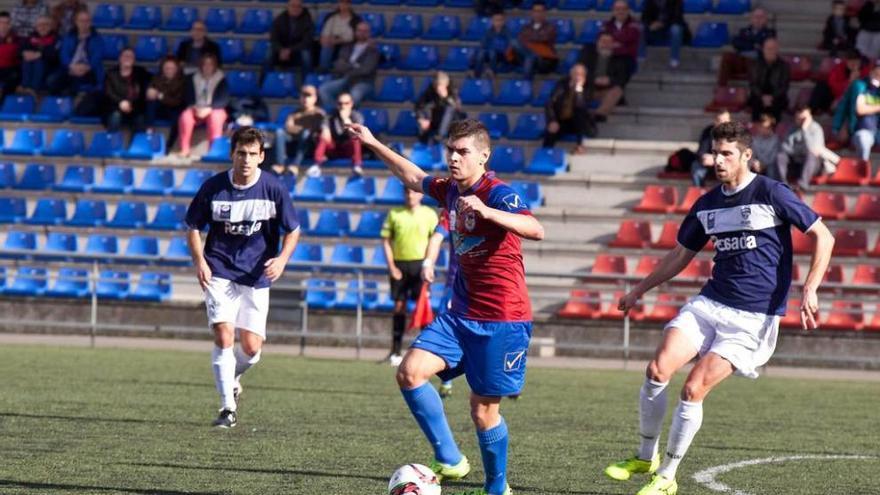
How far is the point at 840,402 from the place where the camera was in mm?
15695

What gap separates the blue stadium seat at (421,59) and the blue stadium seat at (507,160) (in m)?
2.75

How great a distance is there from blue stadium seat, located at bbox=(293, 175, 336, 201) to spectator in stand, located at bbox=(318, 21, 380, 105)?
148cm

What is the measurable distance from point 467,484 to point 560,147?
50.6 feet

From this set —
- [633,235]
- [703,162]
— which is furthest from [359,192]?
[703,162]

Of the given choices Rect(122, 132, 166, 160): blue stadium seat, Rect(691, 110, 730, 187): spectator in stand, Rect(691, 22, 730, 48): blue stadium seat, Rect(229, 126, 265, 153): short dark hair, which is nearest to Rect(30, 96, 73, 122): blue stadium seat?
Rect(122, 132, 166, 160): blue stadium seat

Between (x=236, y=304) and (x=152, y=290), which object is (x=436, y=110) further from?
(x=236, y=304)

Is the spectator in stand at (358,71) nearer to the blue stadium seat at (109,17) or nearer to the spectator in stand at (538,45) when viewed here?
the spectator in stand at (538,45)

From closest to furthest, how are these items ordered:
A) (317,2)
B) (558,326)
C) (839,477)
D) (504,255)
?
1. (504,255)
2. (839,477)
3. (558,326)
4. (317,2)

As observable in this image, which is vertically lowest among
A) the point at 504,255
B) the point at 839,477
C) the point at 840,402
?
the point at 840,402

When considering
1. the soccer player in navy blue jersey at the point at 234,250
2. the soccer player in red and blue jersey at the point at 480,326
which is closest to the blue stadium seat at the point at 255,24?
the soccer player in navy blue jersey at the point at 234,250

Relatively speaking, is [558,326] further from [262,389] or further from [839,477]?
[839,477]

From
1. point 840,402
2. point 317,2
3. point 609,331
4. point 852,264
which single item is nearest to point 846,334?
point 852,264

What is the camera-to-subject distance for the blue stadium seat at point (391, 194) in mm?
23422

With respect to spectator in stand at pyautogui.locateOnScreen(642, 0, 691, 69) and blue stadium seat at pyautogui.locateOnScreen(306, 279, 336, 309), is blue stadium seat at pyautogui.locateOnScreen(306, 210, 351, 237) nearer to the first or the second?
blue stadium seat at pyautogui.locateOnScreen(306, 279, 336, 309)
